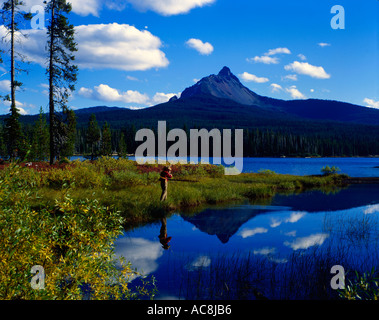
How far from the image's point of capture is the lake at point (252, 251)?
8.43 metres

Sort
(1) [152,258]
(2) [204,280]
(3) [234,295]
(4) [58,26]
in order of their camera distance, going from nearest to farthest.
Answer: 1. (3) [234,295]
2. (2) [204,280]
3. (1) [152,258]
4. (4) [58,26]

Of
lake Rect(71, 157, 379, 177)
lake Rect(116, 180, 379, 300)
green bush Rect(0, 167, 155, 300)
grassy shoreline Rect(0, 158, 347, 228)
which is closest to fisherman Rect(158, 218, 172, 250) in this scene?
lake Rect(116, 180, 379, 300)

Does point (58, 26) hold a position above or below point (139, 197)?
above

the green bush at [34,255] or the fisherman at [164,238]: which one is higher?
the green bush at [34,255]

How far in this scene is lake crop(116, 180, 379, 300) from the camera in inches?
332

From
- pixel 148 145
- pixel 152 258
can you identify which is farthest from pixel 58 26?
pixel 148 145

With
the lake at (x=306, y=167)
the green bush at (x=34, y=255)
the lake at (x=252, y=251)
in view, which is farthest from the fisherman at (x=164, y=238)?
the lake at (x=306, y=167)

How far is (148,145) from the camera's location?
143625mm

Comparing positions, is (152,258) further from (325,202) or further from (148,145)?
(148,145)

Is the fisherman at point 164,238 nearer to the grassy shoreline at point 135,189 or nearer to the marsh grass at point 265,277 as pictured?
the grassy shoreline at point 135,189

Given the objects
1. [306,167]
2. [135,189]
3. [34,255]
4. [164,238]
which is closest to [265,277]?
[164,238]

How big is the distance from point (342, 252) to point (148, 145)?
135 meters

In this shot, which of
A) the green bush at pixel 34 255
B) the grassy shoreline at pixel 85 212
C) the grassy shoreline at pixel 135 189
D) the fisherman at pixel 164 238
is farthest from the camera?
the grassy shoreline at pixel 135 189
